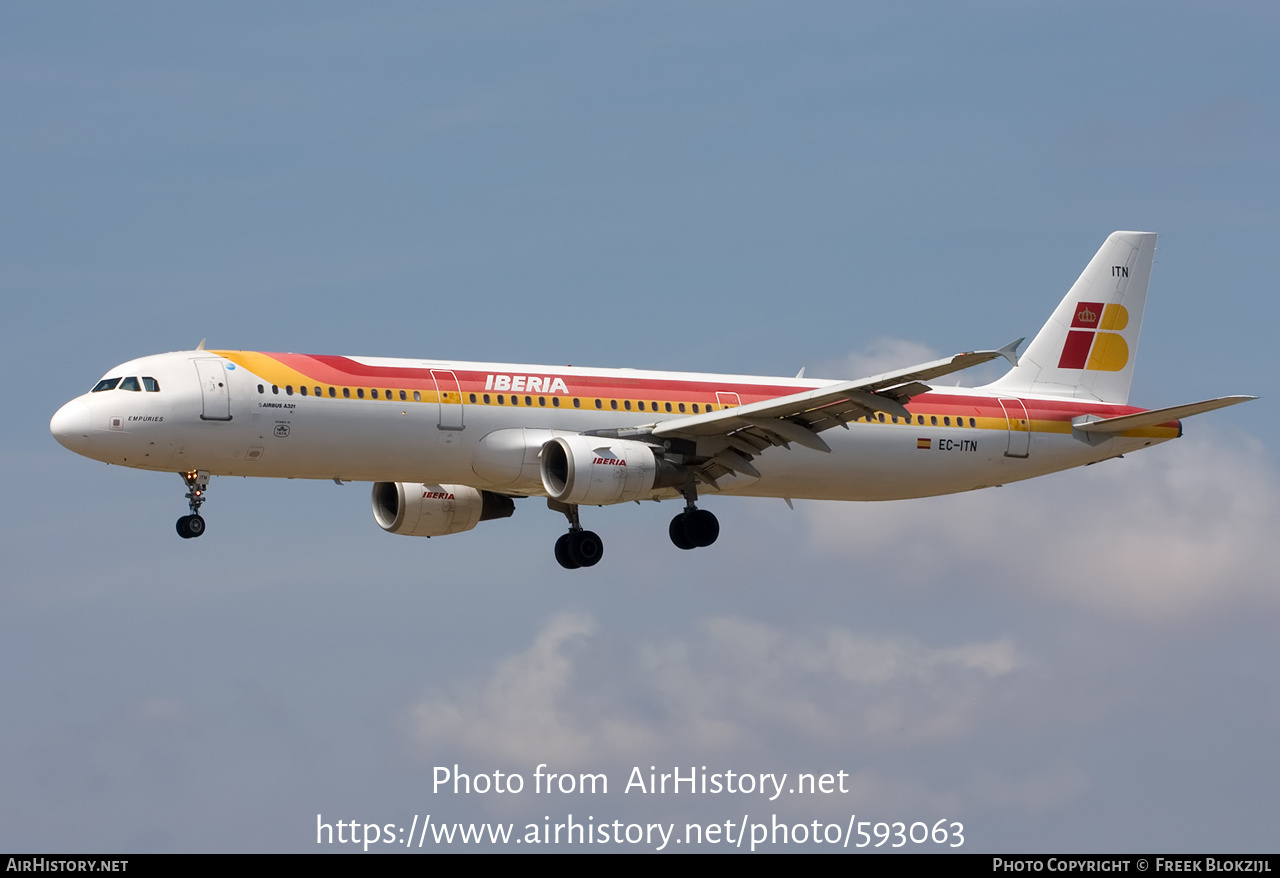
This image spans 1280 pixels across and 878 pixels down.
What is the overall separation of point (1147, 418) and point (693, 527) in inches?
533

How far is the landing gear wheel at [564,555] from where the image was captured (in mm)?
50562

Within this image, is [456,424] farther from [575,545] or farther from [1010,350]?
[1010,350]

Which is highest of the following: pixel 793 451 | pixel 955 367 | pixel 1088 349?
pixel 1088 349

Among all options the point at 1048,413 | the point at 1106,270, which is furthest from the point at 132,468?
the point at 1106,270

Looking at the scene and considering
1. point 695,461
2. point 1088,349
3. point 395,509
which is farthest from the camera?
point 1088,349

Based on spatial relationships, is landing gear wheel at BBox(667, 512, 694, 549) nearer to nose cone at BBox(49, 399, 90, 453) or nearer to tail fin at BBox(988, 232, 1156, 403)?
tail fin at BBox(988, 232, 1156, 403)

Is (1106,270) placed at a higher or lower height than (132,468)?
higher

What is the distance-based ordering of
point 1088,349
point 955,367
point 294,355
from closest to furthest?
1. point 955,367
2. point 294,355
3. point 1088,349

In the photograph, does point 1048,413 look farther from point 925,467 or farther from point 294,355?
point 294,355

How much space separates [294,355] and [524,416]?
231 inches

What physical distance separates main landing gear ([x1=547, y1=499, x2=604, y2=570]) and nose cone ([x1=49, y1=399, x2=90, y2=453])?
1287 centimetres

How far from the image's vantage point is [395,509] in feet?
170

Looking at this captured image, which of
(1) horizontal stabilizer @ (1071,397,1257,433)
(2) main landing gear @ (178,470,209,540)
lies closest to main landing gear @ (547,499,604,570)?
(2) main landing gear @ (178,470,209,540)

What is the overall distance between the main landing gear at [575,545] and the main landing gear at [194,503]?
9.93 metres
